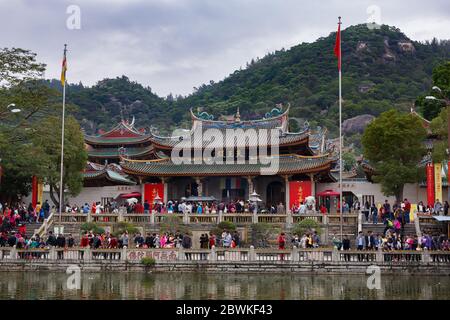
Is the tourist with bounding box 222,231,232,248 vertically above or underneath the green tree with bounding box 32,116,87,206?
underneath

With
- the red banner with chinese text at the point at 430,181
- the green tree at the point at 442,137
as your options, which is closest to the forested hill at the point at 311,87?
the green tree at the point at 442,137

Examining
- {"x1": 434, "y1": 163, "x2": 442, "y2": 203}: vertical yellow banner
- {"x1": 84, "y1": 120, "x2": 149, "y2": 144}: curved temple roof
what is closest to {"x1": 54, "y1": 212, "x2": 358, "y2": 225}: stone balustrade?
{"x1": 434, "y1": 163, "x2": 442, "y2": 203}: vertical yellow banner

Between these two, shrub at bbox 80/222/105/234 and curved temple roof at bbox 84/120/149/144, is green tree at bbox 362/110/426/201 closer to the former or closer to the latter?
shrub at bbox 80/222/105/234

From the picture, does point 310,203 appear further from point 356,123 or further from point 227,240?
point 356,123

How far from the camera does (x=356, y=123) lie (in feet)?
347

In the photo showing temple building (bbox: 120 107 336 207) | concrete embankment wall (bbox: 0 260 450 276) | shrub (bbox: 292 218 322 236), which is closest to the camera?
concrete embankment wall (bbox: 0 260 450 276)

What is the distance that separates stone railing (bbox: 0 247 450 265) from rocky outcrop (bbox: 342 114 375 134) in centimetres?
7988

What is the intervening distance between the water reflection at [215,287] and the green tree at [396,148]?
15.4 meters

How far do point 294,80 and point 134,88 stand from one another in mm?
36817

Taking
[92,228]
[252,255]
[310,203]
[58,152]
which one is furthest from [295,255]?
[58,152]

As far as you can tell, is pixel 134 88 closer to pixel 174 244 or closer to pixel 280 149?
pixel 280 149

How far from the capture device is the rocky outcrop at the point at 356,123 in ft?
344

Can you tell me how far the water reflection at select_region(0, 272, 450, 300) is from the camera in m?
20.0
